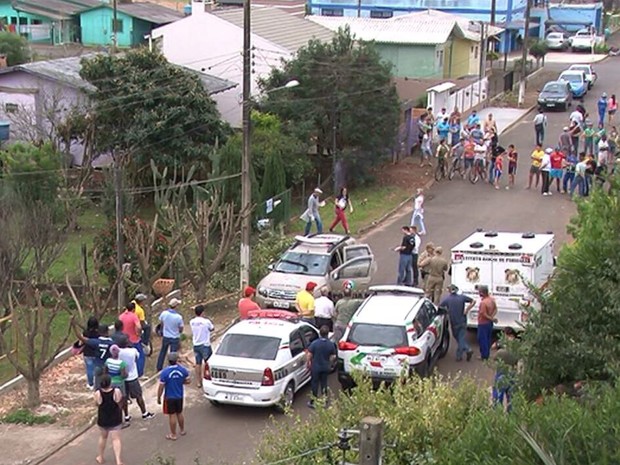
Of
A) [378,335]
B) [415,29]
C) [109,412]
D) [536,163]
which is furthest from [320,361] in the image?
[415,29]

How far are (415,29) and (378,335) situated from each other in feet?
125

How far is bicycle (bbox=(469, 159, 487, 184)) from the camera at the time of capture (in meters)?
33.8

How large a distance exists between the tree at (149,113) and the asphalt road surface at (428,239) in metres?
6.61

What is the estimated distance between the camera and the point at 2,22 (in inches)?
2933

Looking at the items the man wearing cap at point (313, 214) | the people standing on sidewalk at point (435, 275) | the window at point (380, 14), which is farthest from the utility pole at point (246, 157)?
the window at point (380, 14)

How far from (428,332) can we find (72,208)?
13.4m

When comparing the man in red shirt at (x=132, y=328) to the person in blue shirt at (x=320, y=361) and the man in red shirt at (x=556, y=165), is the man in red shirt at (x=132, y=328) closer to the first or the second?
the person in blue shirt at (x=320, y=361)

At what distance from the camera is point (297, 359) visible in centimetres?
1700

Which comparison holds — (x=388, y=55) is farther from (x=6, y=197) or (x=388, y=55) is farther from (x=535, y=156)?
(x=6, y=197)

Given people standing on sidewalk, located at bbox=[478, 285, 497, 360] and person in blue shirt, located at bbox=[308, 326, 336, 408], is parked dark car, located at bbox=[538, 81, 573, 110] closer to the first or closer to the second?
people standing on sidewalk, located at bbox=[478, 285, 497, 360]

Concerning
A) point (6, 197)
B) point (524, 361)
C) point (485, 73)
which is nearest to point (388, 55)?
point (485, 73)

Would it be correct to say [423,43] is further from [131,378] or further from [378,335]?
[131,378]

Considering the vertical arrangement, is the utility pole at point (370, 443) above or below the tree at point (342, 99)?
below

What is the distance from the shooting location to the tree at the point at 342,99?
3341 centimetres
